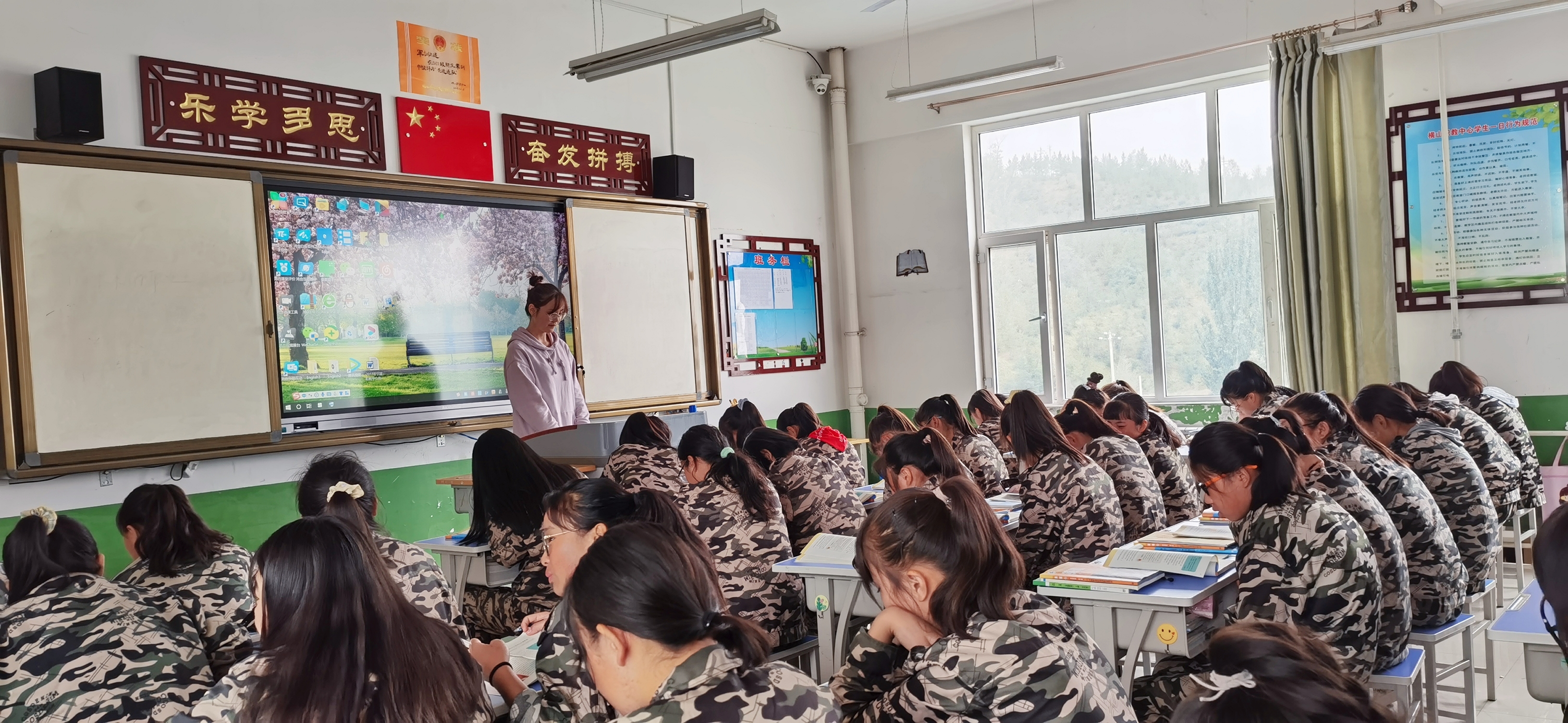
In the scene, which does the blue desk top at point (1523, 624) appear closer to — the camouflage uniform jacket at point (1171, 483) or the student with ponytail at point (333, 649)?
the student with ponytail at point (333, 649)

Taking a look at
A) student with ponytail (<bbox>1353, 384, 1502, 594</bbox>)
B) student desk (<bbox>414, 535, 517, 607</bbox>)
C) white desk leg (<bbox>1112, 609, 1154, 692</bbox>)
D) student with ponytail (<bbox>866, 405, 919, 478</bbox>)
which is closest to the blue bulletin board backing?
student with ponytail (<bbox>866, 405, 919, 478</bbox>)

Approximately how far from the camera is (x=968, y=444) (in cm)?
500

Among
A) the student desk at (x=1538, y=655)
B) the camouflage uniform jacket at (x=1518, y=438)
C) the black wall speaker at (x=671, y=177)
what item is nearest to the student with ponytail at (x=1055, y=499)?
the student desk at (x=1538, y=655)

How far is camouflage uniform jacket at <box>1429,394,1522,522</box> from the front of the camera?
4664 mm

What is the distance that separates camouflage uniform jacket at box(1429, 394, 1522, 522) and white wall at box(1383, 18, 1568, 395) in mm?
1896

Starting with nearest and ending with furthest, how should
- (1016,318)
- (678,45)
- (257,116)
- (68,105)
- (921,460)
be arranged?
(921,460) → (68,105) → (257,116) → (678,45) → (1016,318)

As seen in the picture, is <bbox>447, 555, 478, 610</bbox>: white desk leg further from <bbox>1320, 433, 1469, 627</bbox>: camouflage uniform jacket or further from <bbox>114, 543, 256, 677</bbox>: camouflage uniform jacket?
<bbox>1320, 433, 1469, 627</bbox>: camouflage uniform jacket

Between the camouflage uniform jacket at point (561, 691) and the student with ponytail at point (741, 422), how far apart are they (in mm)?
3596

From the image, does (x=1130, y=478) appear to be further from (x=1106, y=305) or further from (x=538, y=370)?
(x=1106, y=305)

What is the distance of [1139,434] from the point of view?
5008mm

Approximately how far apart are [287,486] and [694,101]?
376cm

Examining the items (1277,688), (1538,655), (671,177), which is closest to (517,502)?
(1538,655)

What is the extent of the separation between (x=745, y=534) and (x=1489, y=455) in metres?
3.38

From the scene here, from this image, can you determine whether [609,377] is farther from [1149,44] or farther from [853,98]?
[1149,44]
